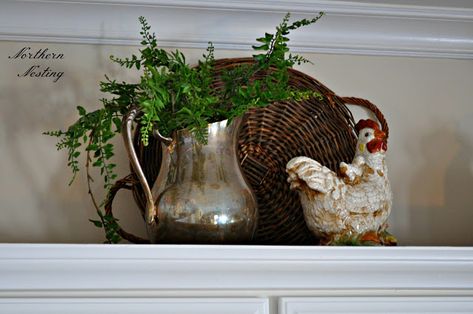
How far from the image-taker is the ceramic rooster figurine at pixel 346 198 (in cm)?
102

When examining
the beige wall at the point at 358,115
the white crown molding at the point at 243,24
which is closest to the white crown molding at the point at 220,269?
the beige wall at the point at 358,115

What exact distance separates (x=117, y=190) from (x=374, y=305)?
0.46 meters

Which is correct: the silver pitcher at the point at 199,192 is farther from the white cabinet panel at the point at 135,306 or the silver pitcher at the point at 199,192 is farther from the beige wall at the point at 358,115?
the beige wall at the point at 358,115

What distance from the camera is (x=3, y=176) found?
1.22 meters

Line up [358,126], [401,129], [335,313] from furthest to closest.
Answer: [401,129] < [358,126] < [335,313]

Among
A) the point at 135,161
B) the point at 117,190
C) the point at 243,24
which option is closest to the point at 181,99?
the point at 135,161

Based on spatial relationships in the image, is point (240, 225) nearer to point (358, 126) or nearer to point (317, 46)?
point (358, 126)

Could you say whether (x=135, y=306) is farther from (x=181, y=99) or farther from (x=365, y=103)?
(x=365, y=103)

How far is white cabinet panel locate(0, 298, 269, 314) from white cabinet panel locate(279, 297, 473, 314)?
0.16ft

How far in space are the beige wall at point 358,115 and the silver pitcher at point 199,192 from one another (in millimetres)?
256

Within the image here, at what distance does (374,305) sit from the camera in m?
0.96

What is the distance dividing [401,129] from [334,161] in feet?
0.70

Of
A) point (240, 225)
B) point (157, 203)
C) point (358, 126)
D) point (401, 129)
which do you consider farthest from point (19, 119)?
point (401, 129)

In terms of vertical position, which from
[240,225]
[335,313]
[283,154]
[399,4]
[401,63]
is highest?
[399,4]
